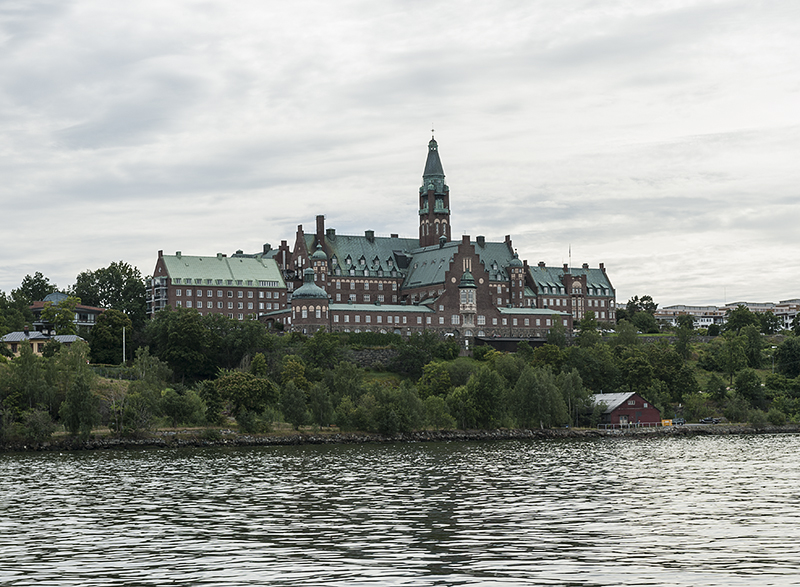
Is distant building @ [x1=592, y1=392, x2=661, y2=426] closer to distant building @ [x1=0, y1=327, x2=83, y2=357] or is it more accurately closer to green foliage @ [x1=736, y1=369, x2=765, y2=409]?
green foliage @ [x1=736, y1=369, x2=765, y2=409]

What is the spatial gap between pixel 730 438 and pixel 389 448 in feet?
145

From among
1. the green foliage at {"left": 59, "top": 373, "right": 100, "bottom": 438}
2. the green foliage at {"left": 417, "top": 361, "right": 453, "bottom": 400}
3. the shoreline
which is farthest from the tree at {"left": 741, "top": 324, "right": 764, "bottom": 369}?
the green foliage at {"left": 59, "top": 373, "right": 100, "bottom": 438}

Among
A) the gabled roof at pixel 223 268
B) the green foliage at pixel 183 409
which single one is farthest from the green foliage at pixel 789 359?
the green foliage at pixel 183 409

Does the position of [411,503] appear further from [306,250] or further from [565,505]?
[306,250]

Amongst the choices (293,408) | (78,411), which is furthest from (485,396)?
(78,411)

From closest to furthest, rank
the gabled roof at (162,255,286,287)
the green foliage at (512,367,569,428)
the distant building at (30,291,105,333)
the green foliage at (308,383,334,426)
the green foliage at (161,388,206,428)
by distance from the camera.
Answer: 1. the green foliage at (161,388,206,428)
2. the green foliage at (308,383,334,426)
3. the green foliage at (512,367,569,428)
4. the distant building at (30,291,105,333)
5. the gabled roof at (162,255,286,287)

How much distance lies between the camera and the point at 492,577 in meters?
27.1

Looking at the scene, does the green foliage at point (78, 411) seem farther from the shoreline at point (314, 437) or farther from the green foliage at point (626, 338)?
the green foliage at point (626, 338)

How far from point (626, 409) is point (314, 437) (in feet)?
144

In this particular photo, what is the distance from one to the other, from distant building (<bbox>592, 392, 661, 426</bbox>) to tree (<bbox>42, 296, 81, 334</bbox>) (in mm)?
77253

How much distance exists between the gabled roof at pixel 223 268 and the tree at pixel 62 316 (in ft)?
71.5

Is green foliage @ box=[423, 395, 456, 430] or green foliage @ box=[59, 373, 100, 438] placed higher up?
green foliage @ box=[59, 373, 100, 438]

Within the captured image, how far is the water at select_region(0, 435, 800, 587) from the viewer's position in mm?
28156

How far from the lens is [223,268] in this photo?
18300 centimetres
